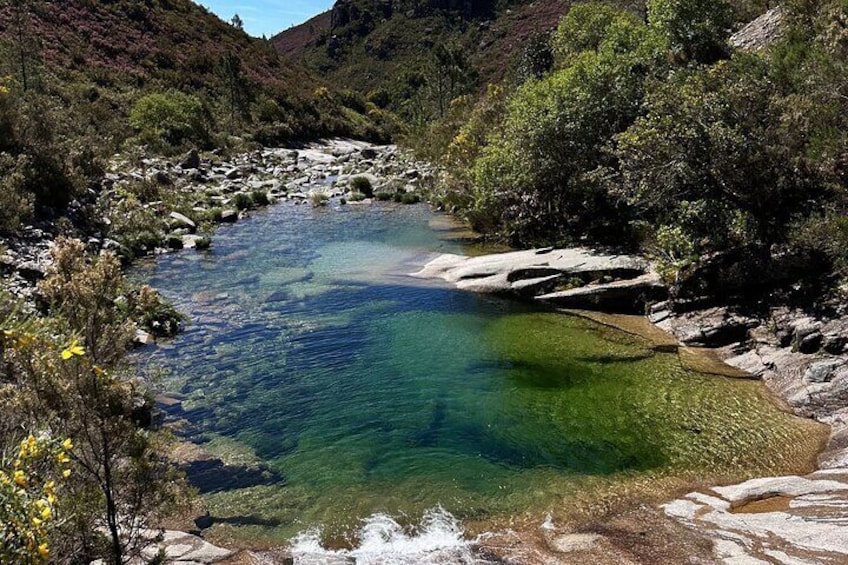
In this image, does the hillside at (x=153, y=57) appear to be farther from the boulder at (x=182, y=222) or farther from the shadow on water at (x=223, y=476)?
the shadow on water at (x=223, y=476)

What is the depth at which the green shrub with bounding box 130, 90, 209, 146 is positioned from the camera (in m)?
54.6

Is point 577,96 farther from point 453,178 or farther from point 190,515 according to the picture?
point 190,515

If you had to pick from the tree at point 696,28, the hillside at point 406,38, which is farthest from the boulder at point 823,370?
the hillside at point 406,38

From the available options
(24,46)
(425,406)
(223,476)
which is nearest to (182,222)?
(425,406)

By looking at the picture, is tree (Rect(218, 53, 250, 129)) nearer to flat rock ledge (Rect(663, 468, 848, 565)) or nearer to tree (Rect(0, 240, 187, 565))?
tree (Rect(0, 240, 187, 565))

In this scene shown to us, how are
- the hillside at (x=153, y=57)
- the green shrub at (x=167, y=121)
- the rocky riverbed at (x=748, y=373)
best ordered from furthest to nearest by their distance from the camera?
→ the hillside at (x=153, y=57) < the green shrub at (x=167, y=121) < the rocky riverbed at (x=748, y=373)

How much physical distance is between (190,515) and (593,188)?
851 inches

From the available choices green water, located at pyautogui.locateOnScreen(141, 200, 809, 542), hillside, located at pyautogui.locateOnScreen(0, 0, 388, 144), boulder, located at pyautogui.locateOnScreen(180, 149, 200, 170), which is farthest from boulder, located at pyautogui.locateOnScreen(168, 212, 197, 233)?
hillside, located at pyautogui.locateOnScreen(0, 0, 388, 144)

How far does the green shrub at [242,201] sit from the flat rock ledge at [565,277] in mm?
20158

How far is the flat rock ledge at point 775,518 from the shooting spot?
886cm

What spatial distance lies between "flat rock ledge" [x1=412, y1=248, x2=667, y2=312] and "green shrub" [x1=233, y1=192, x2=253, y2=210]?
2016cm

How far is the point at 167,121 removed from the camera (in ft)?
183

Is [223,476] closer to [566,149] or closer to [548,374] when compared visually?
[548,374]

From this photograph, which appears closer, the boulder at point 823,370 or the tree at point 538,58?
the boulder at point 823,370
